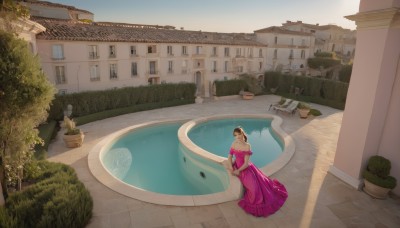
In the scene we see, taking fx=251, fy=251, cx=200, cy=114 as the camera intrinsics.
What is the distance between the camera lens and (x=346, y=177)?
1041 centimetres

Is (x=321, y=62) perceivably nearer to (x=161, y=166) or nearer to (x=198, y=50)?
(x=198, y=50)

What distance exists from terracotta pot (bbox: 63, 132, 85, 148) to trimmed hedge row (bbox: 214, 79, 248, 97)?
62.1 feet

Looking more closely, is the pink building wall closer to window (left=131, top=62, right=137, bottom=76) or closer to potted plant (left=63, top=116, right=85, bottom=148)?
potted plant (left=63, top=116, right=85, bottom=148)

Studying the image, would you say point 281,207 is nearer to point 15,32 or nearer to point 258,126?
point 15,32

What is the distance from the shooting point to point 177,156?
51.8 feet

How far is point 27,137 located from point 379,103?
1213cm

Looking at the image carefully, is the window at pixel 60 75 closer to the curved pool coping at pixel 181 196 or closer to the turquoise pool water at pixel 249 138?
the curved pool coping at pixel 181 196

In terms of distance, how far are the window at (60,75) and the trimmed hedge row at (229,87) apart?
16.6 m

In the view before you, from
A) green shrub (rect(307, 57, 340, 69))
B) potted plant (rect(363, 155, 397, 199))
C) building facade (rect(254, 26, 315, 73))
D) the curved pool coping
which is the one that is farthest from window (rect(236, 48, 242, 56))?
potted plant (rect(363, 155, 397, 199))

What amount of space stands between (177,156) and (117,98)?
430 inches

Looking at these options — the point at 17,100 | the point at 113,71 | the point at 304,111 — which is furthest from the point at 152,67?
the point at 17,100

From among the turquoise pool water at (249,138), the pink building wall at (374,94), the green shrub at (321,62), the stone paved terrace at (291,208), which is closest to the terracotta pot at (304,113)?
the turquoise pool water at (249,138)

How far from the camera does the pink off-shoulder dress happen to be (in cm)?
820

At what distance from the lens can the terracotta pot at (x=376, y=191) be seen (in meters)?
9.18
